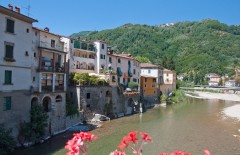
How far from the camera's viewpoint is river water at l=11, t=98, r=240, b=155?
30203 millimetres

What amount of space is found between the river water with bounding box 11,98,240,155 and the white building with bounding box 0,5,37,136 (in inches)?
171

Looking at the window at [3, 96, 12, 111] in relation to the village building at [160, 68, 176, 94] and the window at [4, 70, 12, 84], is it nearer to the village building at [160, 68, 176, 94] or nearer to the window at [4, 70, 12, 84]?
the window at [4, 70, 12, 84]

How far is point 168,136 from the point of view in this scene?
124 feet

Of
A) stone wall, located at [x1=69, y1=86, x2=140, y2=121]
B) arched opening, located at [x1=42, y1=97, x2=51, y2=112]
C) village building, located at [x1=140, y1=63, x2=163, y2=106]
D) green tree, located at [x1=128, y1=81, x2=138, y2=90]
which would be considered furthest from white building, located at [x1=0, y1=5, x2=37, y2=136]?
village building, located at [x1=140, y1=63, x2=163, y2=106]

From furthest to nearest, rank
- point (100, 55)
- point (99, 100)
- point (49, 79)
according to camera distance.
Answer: point (100, 55) < point (99, 100) < point (49, 79)

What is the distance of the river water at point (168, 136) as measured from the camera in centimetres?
3020

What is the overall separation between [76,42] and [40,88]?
1756 centimetres

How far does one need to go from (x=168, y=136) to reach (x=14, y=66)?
2332 cm

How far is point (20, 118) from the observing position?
29.2 metres

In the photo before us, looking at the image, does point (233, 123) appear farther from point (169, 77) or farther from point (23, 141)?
point (169, 77)

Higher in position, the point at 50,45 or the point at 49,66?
the point at 50,45

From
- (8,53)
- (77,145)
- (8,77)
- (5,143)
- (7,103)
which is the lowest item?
(5,143)

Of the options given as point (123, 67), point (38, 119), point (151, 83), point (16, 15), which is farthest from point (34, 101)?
point (151, 83)

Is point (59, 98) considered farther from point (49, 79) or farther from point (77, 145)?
point (77, 145)
